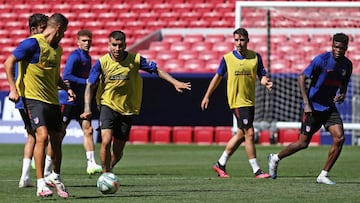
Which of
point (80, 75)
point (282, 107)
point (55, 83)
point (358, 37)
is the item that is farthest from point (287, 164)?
point (358, 37)

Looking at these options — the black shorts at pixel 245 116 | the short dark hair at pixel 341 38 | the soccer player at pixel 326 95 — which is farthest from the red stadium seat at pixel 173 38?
the short dark hair at pixel 341 38

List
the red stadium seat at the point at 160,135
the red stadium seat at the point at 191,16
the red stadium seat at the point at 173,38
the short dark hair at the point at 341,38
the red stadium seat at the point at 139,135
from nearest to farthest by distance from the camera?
the short dark hair at the point at 341,38 → the red stadium seat at the point at 139,135 → the red stadium seat at the point at 160,135 → the red stadium seat at the point at 173,38 → the red stadium seat at the point at 191,16

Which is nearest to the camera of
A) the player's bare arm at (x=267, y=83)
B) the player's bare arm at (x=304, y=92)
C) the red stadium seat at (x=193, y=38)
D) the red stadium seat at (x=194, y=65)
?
the player's bare arm at (x=304, y=92)

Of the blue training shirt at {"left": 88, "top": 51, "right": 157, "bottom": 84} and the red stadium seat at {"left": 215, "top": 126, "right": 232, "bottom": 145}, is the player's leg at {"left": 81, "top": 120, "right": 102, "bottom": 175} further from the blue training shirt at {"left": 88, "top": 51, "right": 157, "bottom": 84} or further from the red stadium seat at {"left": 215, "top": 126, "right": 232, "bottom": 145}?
the red stadium seat at {"left": 215, "top": 126, "right": 232, "bottom": 145}

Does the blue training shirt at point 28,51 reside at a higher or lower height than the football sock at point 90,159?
higher

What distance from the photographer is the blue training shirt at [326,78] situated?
47.3ft

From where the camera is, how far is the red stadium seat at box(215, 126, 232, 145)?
1134 inches

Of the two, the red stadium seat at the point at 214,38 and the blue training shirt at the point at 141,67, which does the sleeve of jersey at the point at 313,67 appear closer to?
the blue training shirt at the point at 141,67

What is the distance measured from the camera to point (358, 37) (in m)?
31.4

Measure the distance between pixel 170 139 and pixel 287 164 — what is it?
10.4 meters

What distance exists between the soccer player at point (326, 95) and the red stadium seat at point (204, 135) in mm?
14227

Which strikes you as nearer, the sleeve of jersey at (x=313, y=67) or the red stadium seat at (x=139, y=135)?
the sleeve of jersey at (x=313, y=67)

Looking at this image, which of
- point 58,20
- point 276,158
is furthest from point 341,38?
point 58,20

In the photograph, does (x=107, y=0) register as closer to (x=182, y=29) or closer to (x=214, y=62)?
(x=182, y=29)
